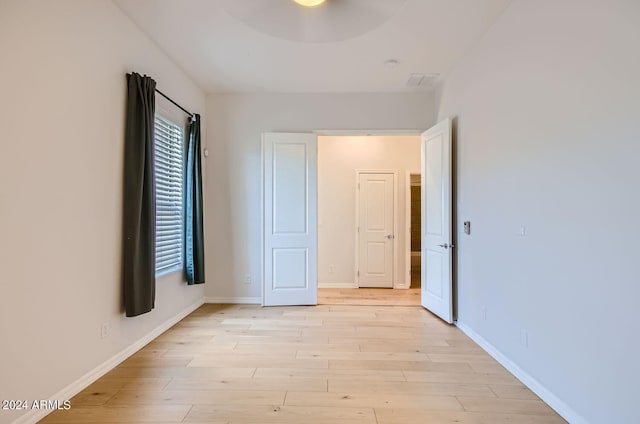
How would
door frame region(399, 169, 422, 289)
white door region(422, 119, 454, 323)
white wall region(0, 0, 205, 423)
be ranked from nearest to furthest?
white wall region(0, 0, 205, 423) → white door region(422, 119, 454, 323) → door frame region(399, 169, 422, 289)

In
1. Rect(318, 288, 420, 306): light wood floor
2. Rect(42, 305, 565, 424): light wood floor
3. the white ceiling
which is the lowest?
Rect(42, 305, 565, 424): light wood floor

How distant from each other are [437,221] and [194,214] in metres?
3.02

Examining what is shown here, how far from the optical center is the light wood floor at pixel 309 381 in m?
2.13

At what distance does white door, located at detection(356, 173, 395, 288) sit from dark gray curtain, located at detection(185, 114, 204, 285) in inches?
114

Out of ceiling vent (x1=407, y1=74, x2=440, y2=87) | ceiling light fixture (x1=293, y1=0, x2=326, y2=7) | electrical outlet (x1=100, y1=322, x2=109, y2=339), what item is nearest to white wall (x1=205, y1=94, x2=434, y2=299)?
ceiling vent (x1=407, y1=74, x2=440, y2=87)

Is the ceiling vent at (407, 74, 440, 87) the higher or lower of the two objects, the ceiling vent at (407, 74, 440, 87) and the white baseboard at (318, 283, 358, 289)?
the higher

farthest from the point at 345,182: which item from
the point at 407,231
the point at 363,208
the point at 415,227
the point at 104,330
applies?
the point at 104,330

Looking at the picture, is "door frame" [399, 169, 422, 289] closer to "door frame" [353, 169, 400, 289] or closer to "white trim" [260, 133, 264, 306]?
"door frame" [353, 169, 400, 289]

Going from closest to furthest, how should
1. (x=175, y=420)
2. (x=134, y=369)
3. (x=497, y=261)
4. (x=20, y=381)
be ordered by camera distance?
(x=20, y=381), (x=175, y=420), (x=134, y=369), (x=497, y=261)

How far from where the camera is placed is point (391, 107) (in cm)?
482

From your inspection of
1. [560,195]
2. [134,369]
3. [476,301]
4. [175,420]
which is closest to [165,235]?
[134,369]

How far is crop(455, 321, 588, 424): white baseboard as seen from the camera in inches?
81.7

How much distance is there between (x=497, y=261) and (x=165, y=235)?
3.37m

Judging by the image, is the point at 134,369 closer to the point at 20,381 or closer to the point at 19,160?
the point at 20,381
